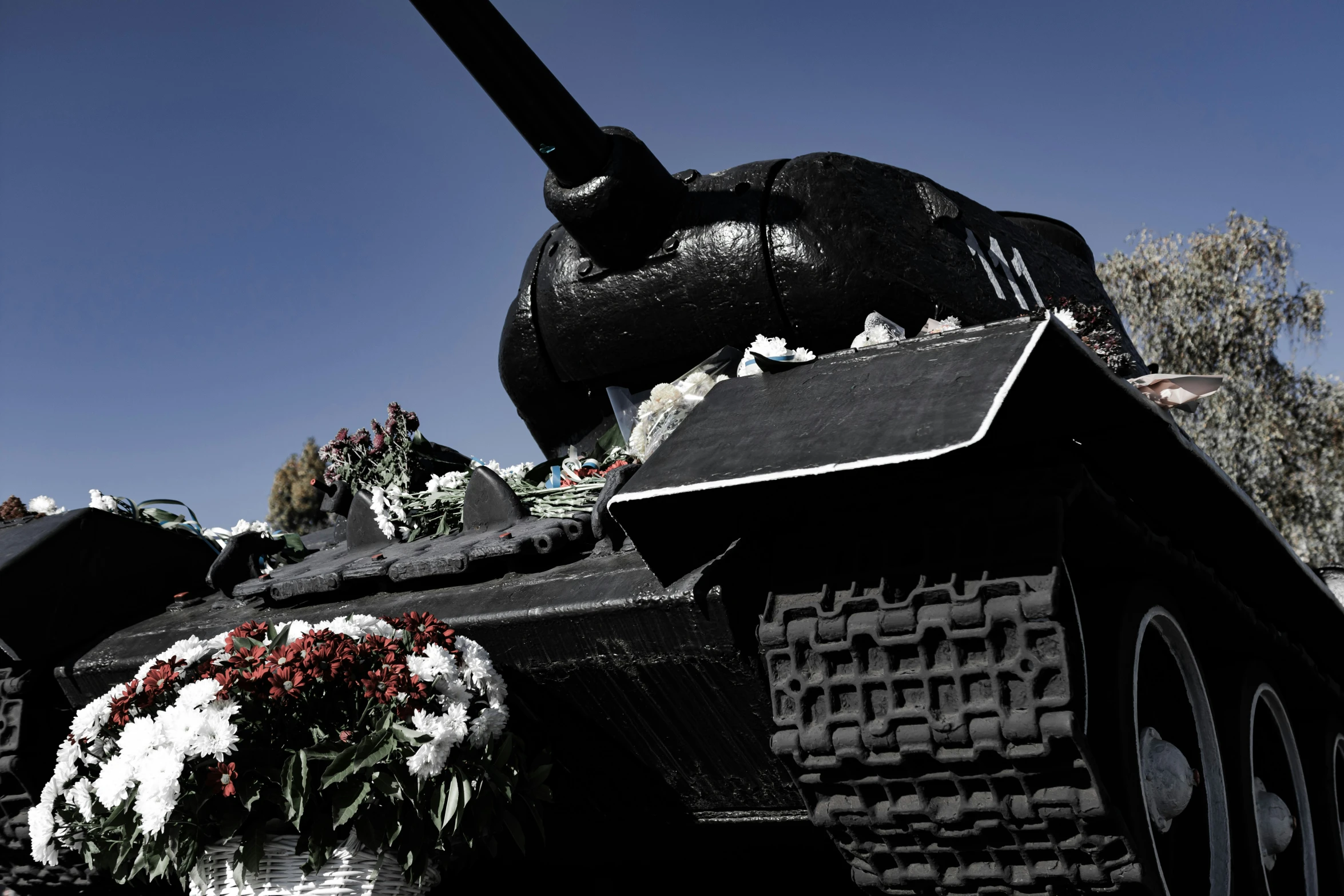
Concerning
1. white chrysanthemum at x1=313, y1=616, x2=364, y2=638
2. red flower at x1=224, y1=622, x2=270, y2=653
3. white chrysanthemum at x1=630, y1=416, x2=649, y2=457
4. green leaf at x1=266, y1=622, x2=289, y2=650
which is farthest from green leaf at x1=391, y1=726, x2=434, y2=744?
white chrysanthemum at x1=630, y1=416, x2=649, y2=457

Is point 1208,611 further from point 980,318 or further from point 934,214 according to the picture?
point 934,214

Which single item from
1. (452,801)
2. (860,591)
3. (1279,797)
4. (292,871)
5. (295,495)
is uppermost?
(295,495)

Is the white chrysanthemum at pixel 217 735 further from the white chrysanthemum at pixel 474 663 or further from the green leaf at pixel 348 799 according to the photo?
the white chrysanthemum at pixel 474 663

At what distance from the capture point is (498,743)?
2.77m

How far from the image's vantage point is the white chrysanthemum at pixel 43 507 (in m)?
4.51

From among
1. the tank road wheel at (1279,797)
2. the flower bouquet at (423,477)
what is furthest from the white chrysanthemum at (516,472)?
the tank road wheel at (1279,797)

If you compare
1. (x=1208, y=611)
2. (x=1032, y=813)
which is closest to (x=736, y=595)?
(x=1032, y=813)

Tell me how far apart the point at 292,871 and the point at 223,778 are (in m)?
0.28

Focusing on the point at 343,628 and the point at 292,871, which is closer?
the point at 292,871

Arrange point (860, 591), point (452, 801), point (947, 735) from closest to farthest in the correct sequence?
1. point (947, 735)
2. point (860, 591)
3. point (452, 801)

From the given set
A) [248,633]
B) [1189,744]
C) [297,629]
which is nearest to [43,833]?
[248,633]

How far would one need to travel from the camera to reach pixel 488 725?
2.68m

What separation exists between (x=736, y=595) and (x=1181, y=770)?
1008 millimetres

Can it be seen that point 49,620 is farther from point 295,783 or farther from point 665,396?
point 665,396
